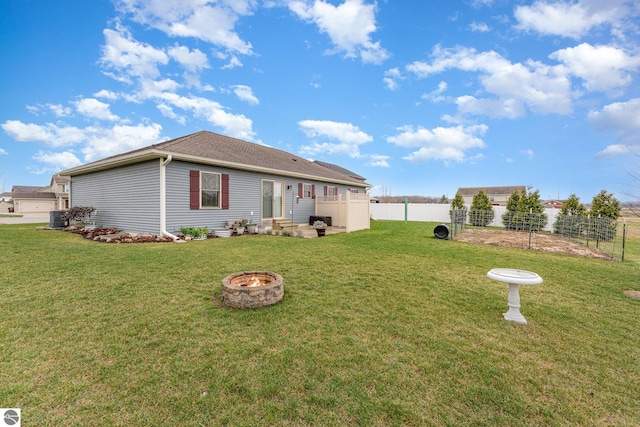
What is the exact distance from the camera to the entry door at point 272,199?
11512mm

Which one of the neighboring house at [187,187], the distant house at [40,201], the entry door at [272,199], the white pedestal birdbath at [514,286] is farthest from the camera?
the distant house at [40,201]

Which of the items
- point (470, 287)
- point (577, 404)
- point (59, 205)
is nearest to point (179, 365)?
point (577, 404)

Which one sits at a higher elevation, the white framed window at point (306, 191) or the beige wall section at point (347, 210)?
the white framed window at point (306, 191)

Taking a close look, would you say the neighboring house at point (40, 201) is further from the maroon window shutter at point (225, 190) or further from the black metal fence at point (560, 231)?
the black metal fence at point (560, 231)

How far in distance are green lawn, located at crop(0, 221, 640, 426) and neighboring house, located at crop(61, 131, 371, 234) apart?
416 cm

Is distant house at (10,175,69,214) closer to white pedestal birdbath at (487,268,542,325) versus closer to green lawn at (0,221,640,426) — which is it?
green lawn at (0,221,640,426)

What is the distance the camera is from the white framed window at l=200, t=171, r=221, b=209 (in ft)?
30.9

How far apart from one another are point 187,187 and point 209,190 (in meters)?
0.80

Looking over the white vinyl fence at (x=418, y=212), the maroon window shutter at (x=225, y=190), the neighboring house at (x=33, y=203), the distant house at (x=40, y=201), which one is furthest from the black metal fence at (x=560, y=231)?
the neighboring house at (x=33, y=203)

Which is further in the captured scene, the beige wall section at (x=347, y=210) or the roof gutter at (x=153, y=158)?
the beige wall section at (x=347, y=210)

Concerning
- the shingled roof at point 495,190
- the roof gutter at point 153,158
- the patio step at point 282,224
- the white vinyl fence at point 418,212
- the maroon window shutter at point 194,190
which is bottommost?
the patio step at point 282,224

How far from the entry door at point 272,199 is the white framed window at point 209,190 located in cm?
212

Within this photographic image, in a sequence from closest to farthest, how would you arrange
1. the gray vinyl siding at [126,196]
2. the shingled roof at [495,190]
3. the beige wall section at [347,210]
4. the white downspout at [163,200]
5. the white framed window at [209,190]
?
the white downspout at [163,200] < the gray vinyl siding at [126,196] < the white framed window at [209,190] < the beige wall section at [347,210] < the shingled roof at [495,190]

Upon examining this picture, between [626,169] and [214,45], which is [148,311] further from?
[214,45]
